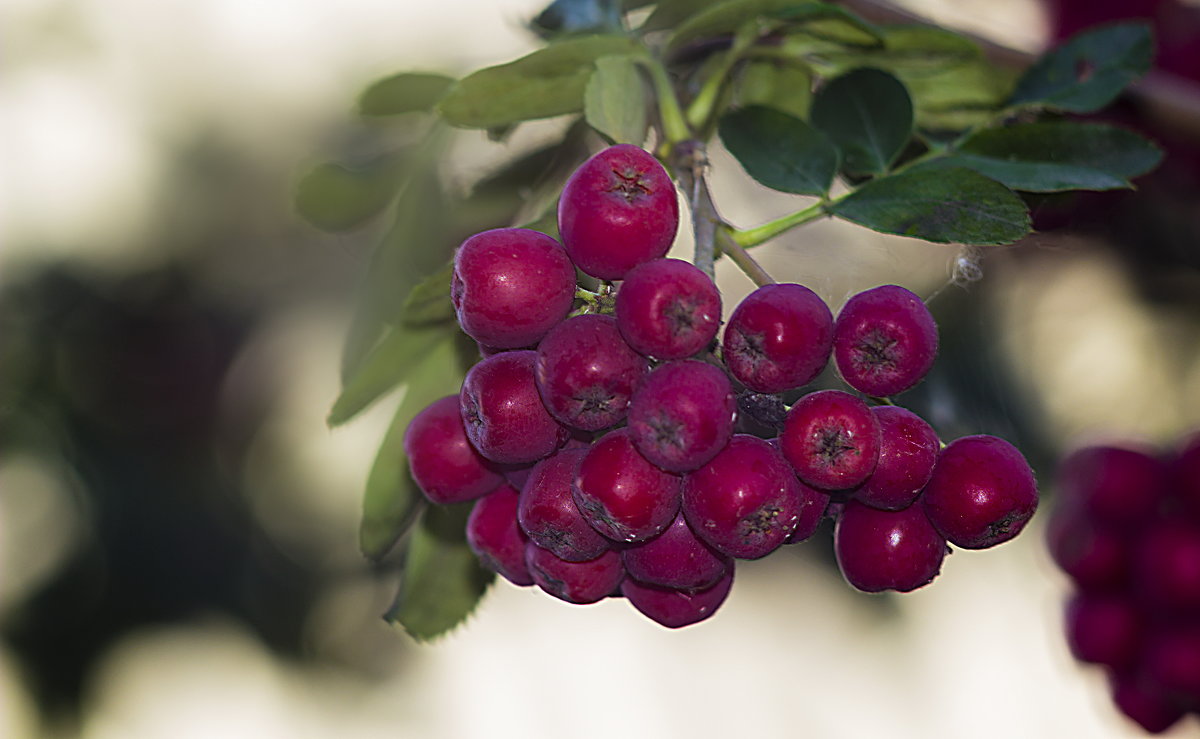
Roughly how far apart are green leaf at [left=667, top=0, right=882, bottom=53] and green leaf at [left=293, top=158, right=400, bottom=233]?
31cm

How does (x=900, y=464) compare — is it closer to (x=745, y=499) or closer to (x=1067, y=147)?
(x=745, y=499)

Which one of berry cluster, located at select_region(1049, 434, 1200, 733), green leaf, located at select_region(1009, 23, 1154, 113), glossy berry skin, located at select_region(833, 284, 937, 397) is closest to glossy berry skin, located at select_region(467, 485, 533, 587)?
glossy berry skin, located at select_region(833, 284, 937, 397)

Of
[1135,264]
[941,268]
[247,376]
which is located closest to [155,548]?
[247,376]

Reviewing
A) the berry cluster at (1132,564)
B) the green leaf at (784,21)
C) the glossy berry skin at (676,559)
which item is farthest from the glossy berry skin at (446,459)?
the berry cluster at (1132,564)

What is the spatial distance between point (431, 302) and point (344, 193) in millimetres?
331

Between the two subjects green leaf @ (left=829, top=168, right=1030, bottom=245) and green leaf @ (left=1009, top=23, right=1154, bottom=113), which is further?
green leaf @ (left=1009, top=23, right=1154, bottom=113)

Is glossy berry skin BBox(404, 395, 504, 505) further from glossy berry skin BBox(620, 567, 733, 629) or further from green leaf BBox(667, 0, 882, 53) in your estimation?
green leaf BBox(667, 0, 882, 53)

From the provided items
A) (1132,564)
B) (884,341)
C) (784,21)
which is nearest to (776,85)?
(784,21)

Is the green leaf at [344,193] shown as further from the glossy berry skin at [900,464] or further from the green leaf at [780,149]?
the glossy berry skin at [900,464]

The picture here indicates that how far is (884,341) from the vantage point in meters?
0.51

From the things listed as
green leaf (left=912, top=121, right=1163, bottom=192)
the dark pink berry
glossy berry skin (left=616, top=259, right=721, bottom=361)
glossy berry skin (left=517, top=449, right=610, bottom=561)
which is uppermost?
glossy berry skin (left=616, top=259, right=721, bottom=361)

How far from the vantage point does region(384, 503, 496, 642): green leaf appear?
72 cm

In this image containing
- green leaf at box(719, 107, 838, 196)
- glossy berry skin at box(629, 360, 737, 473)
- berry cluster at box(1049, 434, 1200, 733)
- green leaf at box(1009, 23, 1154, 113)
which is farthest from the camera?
berry cluster at box(1049, 434, 1200, 733)

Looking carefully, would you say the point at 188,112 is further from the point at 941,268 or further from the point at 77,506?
the point at 941,268
